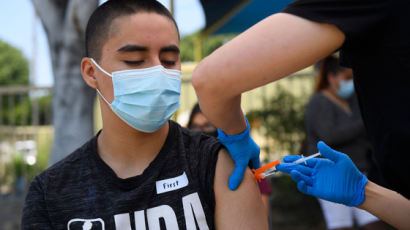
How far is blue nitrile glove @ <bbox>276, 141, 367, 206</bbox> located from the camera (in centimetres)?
147

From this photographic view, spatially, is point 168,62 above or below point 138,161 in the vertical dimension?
above

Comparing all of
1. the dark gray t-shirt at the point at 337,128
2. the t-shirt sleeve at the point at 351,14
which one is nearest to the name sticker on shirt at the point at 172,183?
the t-shirt sleeve at the point at 351,14

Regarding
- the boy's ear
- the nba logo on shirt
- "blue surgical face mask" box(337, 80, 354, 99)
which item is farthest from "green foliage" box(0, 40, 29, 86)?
the nba logo on shirt

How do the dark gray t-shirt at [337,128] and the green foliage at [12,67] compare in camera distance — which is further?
the green foliage at [12,67]

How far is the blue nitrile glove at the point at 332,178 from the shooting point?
4.82 ft

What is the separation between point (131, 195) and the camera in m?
1.52

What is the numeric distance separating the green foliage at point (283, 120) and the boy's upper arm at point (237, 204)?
140 inches

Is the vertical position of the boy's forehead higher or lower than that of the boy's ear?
higher

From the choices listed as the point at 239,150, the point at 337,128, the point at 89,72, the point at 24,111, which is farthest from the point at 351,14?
the point at 24,111

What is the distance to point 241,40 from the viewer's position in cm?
101

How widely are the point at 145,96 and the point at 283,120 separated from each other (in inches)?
149

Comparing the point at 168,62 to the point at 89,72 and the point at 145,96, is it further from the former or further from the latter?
the point at 89,72

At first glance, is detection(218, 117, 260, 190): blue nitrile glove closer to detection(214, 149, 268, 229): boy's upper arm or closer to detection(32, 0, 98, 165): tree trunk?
detection(214, 149, 268, 229): boy's upper arm

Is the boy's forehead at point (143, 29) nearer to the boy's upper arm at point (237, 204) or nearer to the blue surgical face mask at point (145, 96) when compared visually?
the blue surgical face mask at point (145, 96)
